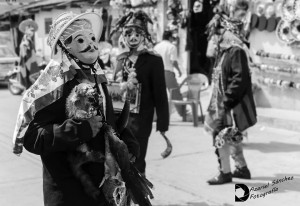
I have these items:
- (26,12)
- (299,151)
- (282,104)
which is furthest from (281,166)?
(26,12)

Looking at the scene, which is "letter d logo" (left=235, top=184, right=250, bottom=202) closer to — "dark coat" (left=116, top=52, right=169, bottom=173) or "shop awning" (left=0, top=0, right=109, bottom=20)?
"dark coat" (left=116, top=52, right=169, bottom=173)

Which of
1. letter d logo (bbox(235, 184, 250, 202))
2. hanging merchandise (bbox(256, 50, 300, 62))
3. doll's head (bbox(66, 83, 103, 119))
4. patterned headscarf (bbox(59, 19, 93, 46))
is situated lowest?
letter d logo (bbox(235, 184, 250, 202))

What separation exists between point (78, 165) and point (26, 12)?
20653 millimetres

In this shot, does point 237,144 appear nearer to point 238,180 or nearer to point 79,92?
point 238,180

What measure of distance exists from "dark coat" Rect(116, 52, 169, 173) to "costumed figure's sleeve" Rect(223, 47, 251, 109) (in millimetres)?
1037

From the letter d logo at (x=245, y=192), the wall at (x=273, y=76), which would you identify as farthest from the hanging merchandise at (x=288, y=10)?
the letter d logo at (x=245, y=192)

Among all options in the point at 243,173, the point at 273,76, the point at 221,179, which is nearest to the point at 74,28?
the point at 221,179

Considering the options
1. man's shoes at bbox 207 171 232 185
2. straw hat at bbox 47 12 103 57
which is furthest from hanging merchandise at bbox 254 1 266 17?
straw hat at bbox 47 12 103 57

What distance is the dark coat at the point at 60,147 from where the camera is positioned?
2.70 m

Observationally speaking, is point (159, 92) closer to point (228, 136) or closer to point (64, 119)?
point (228, 136)

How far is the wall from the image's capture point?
905 centimetres

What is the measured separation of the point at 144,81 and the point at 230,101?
1241 millimetres

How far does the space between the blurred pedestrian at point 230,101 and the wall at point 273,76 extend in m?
3.63

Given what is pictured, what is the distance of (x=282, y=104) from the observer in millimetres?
9312
